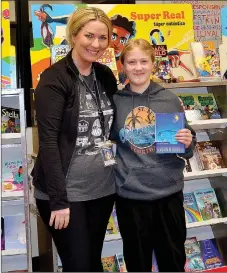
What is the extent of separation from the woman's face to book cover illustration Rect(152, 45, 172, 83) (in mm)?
1061

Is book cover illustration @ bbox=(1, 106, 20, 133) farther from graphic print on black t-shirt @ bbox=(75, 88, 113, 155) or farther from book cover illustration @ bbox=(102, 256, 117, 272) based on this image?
book cover illustration @ bbox=(102, 256, 117, 272)

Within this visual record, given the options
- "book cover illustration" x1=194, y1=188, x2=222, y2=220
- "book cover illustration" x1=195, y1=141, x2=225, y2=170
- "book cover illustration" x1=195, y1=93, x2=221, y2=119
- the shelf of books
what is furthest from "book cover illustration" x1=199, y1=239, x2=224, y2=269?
the shelf of books

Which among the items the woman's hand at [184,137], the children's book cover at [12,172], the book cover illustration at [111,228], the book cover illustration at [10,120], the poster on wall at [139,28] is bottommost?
the book cover illustration at [111,228]

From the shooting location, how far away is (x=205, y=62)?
292 cm

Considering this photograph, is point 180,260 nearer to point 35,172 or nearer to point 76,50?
point 35,172

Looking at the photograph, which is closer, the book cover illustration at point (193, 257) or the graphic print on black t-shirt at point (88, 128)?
the graphic print on black t-shirt at point (88, 128)

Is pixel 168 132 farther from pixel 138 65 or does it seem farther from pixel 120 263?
pixel 120 263

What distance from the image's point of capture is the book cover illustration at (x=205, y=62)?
2881mm

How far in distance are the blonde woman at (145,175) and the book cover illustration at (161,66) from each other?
0.81 metres

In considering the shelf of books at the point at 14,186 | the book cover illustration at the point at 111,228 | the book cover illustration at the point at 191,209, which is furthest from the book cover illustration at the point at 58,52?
the book cover illustration at the point at 191,209

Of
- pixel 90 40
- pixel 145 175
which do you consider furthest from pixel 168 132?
pixel 90 40

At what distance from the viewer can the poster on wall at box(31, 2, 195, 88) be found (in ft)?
9.11

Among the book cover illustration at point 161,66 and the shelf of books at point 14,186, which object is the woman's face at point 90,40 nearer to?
the shelf of books at point 14,186

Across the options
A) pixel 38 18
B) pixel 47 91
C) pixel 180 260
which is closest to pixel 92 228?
pixel 180 260
